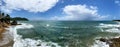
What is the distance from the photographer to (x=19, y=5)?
2305cm

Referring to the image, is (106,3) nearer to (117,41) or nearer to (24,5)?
(117,41)

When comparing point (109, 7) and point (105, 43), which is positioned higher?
point (109, 7)

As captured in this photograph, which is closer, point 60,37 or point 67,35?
point 60,37

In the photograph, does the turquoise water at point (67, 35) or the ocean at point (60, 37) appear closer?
the ocean at point (60, 37)

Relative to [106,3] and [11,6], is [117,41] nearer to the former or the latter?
[106,3]

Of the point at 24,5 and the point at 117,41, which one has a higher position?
the point at 24,5

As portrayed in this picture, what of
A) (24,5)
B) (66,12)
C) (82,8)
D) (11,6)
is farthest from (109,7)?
(11,6)

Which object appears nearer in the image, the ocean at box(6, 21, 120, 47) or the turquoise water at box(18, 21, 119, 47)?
the ocean at box(6, 21, 120, 47)

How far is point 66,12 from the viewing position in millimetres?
22797

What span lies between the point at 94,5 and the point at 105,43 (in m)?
6.66

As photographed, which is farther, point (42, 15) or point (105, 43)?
point (42, 15)

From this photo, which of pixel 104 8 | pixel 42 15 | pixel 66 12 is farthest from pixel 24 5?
pixel 104 8

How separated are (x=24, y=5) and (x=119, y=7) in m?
10.6

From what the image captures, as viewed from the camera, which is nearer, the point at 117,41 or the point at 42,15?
the point at 117,41
